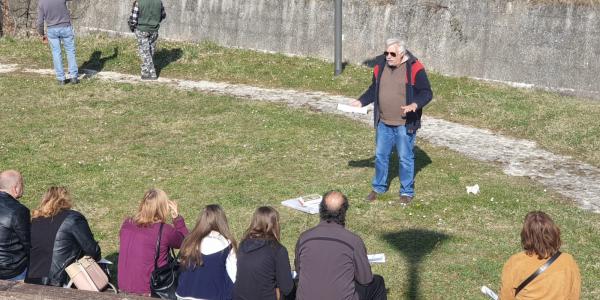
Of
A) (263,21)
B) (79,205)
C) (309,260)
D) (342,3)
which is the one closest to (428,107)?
(342,3)

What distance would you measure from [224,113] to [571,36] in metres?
5.40

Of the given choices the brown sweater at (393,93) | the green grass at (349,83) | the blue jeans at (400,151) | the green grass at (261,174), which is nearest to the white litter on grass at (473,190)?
the green grass at (261,174)

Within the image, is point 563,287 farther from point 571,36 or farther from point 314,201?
point 571,36

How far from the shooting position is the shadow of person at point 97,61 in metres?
17.7

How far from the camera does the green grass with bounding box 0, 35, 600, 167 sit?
13375 millimetres

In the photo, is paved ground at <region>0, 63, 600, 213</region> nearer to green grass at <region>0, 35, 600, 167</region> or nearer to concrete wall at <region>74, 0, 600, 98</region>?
green grass at <region>0, 35, 600, 167</region>

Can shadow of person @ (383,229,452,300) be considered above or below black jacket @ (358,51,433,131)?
below

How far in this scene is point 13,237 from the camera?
7535 millimetres

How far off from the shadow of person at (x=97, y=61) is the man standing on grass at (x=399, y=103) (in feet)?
27.8

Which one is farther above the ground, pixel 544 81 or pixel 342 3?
pixel 342 3

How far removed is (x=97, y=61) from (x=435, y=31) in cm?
637

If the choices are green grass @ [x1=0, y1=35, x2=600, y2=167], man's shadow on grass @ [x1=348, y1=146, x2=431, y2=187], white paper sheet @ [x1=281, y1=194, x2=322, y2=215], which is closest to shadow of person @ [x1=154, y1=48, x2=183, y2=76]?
green grass @ [x1=0, y1=35, x2=600, y2=167]

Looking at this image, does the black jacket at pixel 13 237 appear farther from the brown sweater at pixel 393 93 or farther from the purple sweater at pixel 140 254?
the brown sweater at pixel 393 93

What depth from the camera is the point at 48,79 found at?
1669 centimetres
